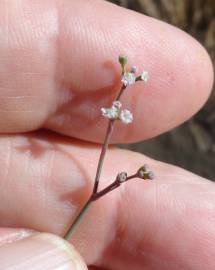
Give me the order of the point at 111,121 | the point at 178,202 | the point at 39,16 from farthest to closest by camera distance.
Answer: the point at 178,202
the point at 39,16
the point at 111,121

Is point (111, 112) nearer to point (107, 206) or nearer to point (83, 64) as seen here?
point (83, 64)

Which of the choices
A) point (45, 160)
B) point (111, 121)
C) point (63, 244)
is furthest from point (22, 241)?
point (111, 121)

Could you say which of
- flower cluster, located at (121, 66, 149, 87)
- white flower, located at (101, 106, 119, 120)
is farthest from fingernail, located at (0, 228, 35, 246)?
flower cluster, located at (121, 66, 149, 87)

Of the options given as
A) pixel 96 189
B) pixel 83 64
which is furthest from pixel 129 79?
pixel 96 189

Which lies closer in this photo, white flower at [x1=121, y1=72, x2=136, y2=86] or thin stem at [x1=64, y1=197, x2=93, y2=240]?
white flower at [x1=121, y1=72, x2=136, y2=86]

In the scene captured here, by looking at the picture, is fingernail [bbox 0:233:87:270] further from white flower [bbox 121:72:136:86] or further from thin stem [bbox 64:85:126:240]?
white flower [bbox 121:72:136:86]

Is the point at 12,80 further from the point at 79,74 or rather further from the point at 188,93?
the point at 188,93
